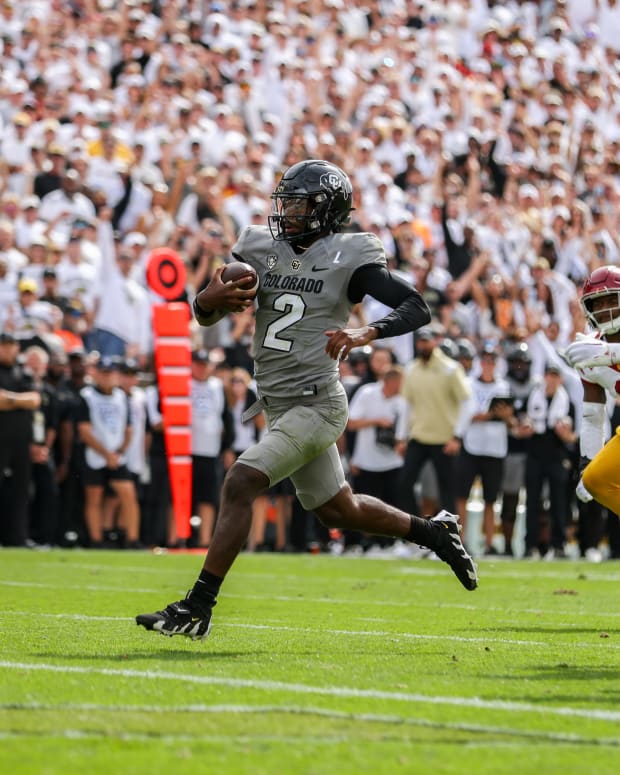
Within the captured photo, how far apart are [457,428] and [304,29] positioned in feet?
25.0

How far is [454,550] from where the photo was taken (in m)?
7.39

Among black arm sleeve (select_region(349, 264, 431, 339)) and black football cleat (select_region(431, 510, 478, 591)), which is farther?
black football cleat (select_region(431, 510, 478, 591))

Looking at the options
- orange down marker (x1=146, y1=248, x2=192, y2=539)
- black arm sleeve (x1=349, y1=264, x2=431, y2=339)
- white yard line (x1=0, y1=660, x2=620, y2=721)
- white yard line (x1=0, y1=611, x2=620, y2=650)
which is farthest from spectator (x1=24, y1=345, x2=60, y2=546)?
white yard line (x1=0, y1=660, x2=620, y2=721)

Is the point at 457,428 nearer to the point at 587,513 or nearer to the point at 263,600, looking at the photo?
the point at 587,513

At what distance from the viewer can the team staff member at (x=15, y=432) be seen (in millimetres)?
14125

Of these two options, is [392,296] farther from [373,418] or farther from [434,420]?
[373,418]

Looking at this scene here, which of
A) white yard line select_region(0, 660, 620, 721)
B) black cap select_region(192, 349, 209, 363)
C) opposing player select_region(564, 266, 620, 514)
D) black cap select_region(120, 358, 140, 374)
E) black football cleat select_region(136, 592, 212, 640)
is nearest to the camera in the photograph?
white yard line select_region(0, 660, 620, 721)

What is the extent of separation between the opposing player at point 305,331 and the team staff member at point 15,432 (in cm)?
743

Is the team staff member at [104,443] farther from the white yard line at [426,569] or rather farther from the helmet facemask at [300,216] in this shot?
the helmet facemask at [300,216]

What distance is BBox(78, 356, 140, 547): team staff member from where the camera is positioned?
48.9ft

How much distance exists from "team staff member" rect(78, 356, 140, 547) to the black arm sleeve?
8241mm

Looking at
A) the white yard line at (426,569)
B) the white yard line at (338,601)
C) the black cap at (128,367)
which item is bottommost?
the white yard line at (426,569)

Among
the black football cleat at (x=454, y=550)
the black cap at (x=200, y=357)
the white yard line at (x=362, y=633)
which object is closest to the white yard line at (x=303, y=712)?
the white yard line at (x=362, y=633)

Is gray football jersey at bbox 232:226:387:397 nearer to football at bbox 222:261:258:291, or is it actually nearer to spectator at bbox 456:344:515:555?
football at bbox 222:261:258:291
